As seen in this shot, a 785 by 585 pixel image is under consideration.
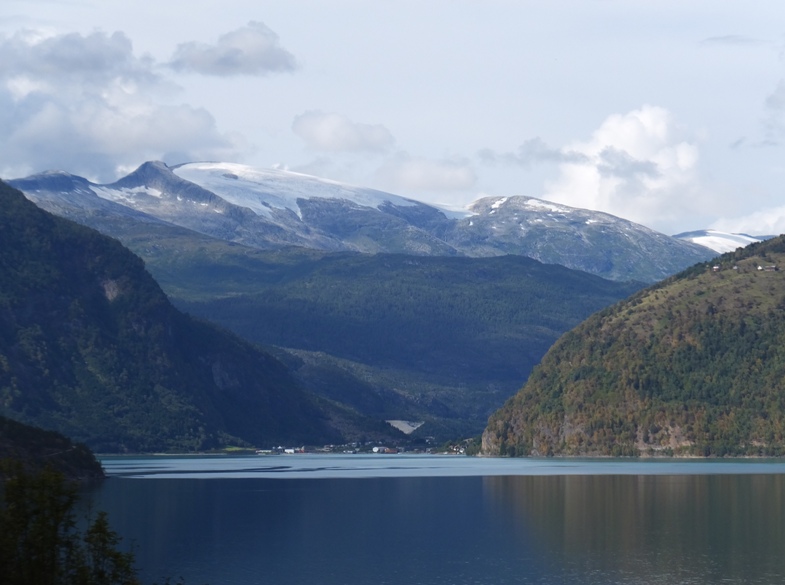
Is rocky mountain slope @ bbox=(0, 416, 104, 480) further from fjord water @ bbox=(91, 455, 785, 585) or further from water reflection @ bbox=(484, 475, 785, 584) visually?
water reflection @ bbox=(484, 475, 785, 584)

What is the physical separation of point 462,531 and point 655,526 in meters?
15.5

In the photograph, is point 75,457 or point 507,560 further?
point 75,457

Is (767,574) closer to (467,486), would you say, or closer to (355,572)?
(355,572)

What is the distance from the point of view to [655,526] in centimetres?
11944

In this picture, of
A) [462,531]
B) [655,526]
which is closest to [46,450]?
[462,531]

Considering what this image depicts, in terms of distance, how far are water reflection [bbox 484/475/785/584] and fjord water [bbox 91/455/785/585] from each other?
15cm

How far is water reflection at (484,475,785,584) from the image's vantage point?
9394 cm

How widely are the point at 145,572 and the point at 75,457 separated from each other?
100 meters

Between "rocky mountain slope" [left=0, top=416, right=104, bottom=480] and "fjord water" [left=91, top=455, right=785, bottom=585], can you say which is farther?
"rocky mountain slope" [left=0, top=416, right=104, bottom=480]

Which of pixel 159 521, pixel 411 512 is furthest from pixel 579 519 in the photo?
pixel 159 521

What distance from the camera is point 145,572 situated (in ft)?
308

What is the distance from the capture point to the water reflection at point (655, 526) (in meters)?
93.9

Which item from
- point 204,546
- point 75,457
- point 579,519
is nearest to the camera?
point 204,546

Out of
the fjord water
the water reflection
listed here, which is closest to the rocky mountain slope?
the fjord water
